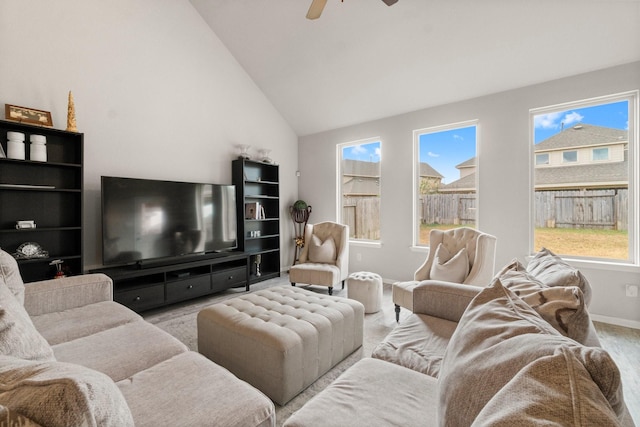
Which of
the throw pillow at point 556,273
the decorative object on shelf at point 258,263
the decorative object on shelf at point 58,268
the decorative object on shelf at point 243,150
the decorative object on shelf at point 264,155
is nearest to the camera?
the throw pillow at point 556,273

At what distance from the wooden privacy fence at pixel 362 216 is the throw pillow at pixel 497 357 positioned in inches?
149

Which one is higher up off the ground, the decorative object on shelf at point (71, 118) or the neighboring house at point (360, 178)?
the decorative object on shelf at point (71, 118)

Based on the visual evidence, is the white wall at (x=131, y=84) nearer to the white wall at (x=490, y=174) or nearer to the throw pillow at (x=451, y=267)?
the white wall at (x=490, y=174)

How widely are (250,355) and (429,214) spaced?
3.25 metres

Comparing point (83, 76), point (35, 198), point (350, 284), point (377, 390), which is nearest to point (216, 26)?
point (83, 76)

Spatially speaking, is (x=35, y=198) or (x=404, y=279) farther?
(x=404, y=279)

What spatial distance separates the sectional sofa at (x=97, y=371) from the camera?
48 cm

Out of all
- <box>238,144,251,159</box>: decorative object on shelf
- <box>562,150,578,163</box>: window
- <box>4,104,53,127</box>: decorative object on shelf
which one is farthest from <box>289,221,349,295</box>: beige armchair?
<box>4,104,53,127</box>: decorative object on shelf

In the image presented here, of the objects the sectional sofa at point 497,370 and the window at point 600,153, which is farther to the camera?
the window at point 600,153

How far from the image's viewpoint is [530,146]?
3.35 m

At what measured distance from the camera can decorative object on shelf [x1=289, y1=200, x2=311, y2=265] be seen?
522 cm

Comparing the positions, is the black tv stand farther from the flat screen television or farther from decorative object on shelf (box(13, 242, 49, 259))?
decorative object on shelf (box(13, 242, 49, 259))

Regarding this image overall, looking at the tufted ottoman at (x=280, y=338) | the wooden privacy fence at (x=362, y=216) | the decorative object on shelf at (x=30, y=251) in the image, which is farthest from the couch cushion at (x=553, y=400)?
the wooden privacy fence at (x=362, y=216)

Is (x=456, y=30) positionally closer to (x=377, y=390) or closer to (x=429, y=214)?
(x=429, y=214)
